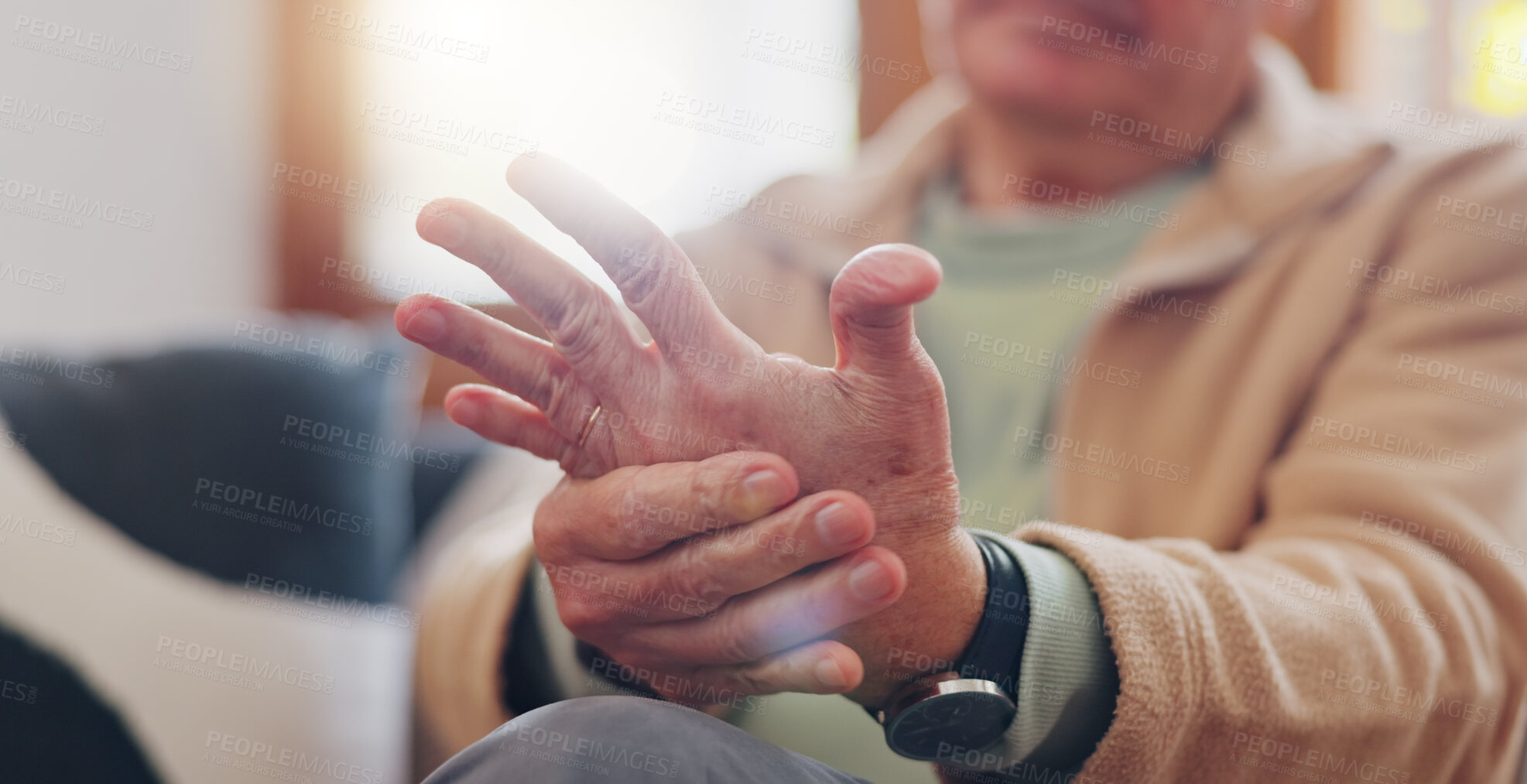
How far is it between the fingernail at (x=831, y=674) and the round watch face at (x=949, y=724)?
56 millimetres

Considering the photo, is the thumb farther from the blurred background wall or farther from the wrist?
the blurred background wall

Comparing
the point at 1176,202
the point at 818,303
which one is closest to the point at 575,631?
the point at 818,303

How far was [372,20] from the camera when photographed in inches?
80.7

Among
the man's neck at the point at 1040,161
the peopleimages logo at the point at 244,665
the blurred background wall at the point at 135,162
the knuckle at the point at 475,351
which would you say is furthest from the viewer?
the blurred background wall at the point at 135,162

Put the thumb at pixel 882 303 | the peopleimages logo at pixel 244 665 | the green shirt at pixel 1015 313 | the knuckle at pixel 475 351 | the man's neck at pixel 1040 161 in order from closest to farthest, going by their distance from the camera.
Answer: the thumb at pixel 882 303, the knuckle at pixel 475 351, the peopleimages logo at pixel 244 665, the green shirt at pixel 1015 313, the man's neck at pixel 1040 161

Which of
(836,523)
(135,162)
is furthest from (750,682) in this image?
(135,162)

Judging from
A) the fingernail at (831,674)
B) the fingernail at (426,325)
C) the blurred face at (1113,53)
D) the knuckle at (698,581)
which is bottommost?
the fingernail at (831,674)

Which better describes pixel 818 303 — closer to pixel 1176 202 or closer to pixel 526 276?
pixel 1176 202

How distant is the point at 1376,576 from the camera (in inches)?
25.6

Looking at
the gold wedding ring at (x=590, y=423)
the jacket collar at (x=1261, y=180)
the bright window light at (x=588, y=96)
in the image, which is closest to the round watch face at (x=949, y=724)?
the gold wedding ring at (x=590, y=423)

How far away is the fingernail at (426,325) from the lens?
521 mm

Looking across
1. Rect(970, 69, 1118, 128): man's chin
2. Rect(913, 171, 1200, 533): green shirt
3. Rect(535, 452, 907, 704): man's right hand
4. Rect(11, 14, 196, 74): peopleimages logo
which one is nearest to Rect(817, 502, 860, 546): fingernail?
Rect(535, 452, 907, 704): man's right hand

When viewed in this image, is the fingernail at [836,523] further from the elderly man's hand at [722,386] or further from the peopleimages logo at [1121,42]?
the peopleimages logo at [1121,42]

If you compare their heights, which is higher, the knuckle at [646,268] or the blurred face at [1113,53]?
the blurred face at [1113,53]
